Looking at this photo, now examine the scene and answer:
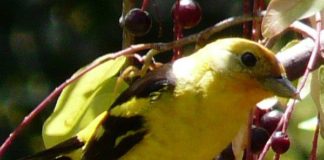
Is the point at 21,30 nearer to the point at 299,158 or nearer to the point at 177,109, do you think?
the point at 299,158

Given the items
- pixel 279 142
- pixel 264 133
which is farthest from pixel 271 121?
pixel 279 142

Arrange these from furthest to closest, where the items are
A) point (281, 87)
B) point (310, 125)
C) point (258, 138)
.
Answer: point (310, 125), point (258, 138), point (281, 87)

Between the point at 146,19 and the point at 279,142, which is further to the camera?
the point at 146,19

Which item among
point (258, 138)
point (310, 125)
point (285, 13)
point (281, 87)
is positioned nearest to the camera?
point (285, 13)

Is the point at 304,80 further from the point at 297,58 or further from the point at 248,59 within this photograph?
the point at 297,58

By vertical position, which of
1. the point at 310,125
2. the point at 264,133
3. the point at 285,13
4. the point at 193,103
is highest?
the point at 285,13

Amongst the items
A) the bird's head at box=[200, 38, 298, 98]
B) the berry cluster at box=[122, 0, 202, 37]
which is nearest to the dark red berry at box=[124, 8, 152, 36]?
the berry cluster at box=[122, 0, 202, 37]
